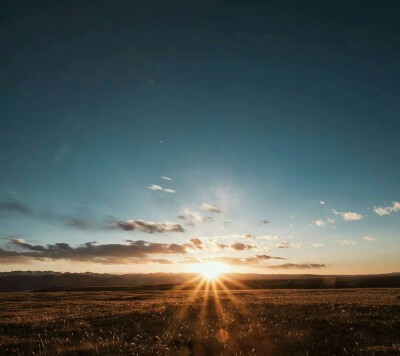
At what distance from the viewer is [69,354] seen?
9.44 meters

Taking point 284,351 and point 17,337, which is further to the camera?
point 17,337

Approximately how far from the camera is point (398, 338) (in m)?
10.9

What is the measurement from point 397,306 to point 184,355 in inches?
652

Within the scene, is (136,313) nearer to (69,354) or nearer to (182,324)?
(182,324)

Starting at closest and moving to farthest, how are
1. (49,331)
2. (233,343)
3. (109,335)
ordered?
(233,343), (109,335), (49,331)

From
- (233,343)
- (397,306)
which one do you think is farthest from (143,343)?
(397,306)

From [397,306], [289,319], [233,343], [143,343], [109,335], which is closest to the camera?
[233,343]

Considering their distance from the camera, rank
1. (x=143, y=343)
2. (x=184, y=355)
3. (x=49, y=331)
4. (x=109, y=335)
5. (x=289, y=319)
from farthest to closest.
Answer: (x=289, y=319) → (x=49, y=331) → (x=109, y=335) → (x=143, y=343) → (x=184, y=355)

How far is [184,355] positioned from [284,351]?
315 cm

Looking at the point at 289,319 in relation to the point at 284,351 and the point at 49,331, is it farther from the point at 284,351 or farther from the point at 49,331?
the point at 49,331

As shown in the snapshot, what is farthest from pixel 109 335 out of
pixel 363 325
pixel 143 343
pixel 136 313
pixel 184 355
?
pixel 363 325

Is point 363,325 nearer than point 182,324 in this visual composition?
Yes

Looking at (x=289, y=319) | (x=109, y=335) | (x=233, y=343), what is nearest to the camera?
(x=233, y=343)

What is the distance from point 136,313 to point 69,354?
10.3 metres
